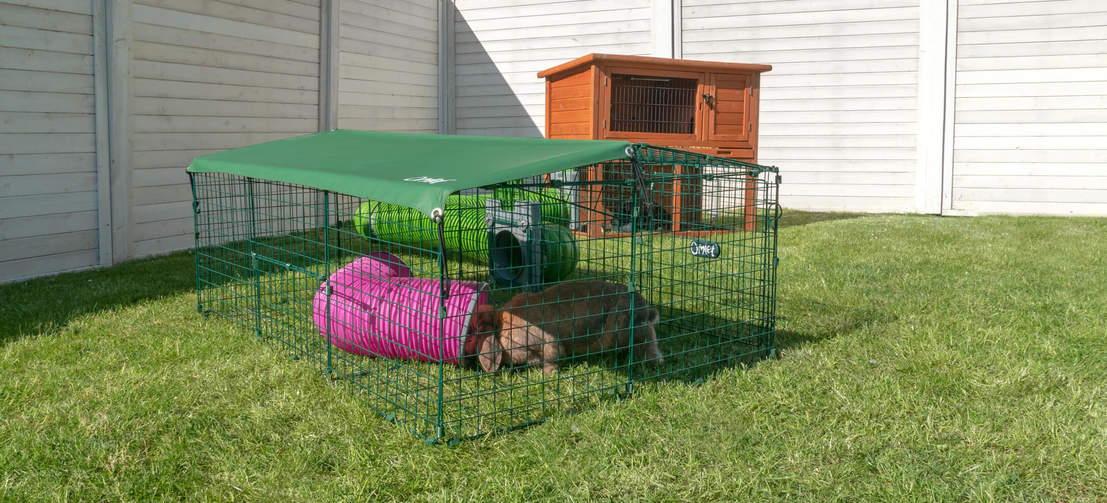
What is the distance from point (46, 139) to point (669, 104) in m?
5.35

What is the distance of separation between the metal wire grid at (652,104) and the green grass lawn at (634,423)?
148 inches

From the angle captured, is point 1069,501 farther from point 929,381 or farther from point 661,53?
point 661,53

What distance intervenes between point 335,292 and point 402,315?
32 centimetres

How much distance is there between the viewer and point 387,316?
3834 millimetres

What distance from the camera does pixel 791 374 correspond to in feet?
12.0

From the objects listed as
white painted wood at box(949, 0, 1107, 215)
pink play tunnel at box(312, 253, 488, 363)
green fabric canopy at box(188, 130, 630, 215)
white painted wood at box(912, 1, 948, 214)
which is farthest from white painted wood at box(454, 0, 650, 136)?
pink play tunnel at box(312, 253, 488, 363)

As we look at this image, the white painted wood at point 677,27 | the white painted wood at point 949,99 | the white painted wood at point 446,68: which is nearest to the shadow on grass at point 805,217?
the white painted wood at point 949,99

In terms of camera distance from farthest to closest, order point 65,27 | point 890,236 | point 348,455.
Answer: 1. point 890,236
2. point 65,27
3. point 348,455

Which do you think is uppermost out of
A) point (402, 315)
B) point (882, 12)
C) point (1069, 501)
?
point (882, 12)

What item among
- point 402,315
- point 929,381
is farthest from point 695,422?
point 402,315

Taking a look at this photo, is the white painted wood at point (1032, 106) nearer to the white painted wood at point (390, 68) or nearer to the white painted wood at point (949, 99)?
the white painted wood at point (949, 99)

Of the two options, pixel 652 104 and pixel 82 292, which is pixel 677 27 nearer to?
pixel 652 104

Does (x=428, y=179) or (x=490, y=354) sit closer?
(x=428, y=179)

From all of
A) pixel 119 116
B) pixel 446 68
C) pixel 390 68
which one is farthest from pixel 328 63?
pixel 119 116
